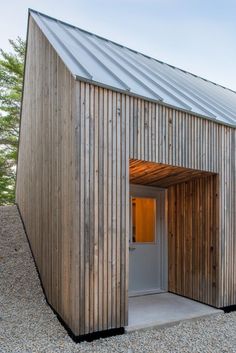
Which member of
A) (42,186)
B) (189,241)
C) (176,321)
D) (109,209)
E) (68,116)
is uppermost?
(68,116)

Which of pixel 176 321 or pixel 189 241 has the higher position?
pixel 189 241

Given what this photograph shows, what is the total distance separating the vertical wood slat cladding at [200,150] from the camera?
416cm

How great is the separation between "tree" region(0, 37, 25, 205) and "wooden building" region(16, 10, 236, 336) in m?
9.39

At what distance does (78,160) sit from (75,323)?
77.1 inches

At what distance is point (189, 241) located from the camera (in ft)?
18.0

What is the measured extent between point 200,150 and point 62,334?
3350mm

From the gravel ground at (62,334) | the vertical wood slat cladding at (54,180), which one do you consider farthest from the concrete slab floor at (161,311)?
the vertical wood slat cladding at (54,180)

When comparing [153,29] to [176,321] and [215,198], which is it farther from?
[176,321]

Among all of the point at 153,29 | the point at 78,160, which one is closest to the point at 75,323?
the point at 78,160

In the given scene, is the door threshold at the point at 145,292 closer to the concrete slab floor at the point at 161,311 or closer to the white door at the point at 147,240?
the white door at the point at 147,240

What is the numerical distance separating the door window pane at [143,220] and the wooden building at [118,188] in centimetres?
2

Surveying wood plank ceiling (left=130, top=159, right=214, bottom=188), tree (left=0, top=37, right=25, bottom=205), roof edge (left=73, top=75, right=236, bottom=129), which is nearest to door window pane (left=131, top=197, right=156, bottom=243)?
wood plank ceiling (left=130, top=159, right=214, bottom=188)

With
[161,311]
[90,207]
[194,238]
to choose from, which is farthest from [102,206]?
[194,238]

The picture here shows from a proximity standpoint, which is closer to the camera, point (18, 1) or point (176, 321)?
point (176, 321)
